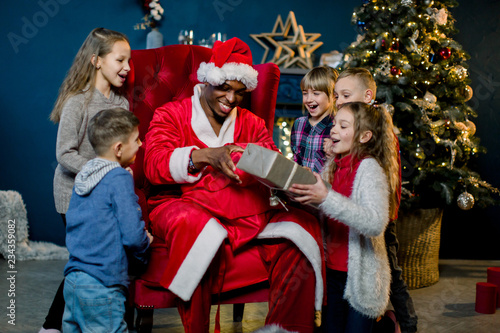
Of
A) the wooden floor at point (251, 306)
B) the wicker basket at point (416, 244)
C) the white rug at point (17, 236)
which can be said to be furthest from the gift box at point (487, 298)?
the white rug at point (17, 236)

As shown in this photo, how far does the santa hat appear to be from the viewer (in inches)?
80.3

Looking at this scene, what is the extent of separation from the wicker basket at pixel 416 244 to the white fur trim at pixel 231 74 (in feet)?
5.57

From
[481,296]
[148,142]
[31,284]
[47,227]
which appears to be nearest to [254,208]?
[148,142]

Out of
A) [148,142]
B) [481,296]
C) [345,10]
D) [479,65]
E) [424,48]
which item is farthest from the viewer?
[345,10]

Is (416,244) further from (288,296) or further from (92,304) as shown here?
(92,304)

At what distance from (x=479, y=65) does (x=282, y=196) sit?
10.2ft

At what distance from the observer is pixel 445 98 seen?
3520 mm

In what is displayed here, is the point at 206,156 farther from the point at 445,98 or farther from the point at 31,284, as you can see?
the point at 445,98

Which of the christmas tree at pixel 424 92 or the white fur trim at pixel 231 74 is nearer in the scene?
the white fur trim at pixel 231 74

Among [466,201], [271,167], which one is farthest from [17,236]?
[466,201]

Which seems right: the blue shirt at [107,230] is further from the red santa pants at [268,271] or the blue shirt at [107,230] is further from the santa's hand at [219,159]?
the santa's hand at [219,159]

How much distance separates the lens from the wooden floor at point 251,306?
252 centimetres

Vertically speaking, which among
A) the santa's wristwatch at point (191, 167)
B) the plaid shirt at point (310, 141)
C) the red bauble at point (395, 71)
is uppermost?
the red bauble at point (395, 71)

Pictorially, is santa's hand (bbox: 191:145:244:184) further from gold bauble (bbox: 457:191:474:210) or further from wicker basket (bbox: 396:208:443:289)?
gold bauble (bbox: 457:191:474:210)
